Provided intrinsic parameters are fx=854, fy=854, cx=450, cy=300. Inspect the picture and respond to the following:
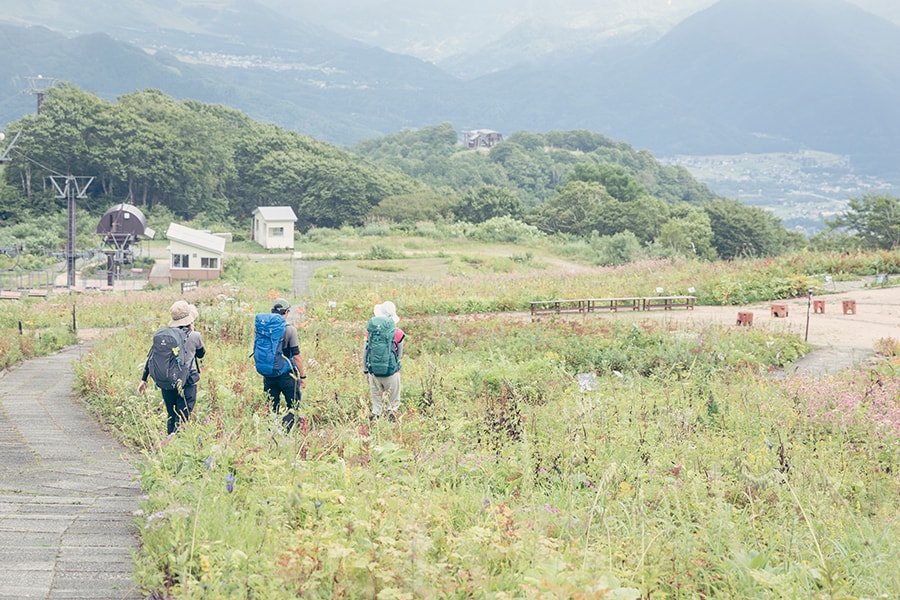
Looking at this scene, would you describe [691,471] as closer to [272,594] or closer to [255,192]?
[272,594]

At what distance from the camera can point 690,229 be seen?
53.7 m

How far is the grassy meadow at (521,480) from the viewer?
380cm

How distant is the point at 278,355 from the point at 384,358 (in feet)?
3.84

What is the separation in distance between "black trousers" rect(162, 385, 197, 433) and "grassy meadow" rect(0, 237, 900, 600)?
269 mm

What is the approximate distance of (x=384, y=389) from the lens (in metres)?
8.78

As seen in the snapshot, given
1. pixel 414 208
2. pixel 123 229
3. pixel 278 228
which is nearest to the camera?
pixel 123 229

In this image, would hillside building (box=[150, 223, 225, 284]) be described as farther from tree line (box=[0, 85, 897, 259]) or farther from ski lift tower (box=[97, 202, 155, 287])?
tree line (box=[0, 85, 897, 259])

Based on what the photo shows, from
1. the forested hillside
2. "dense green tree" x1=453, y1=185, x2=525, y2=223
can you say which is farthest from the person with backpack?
"dense green tree" x1=453, y1=185, x2=525, y2=223

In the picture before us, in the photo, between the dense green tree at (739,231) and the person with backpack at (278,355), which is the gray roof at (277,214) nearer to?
the dense green tree at (739,231)

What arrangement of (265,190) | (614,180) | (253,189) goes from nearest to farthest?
(265,190) → (253,189) → (614,180)

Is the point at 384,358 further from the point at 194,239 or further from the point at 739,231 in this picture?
the point at 739,231

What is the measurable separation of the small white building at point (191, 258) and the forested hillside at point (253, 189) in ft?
58.0

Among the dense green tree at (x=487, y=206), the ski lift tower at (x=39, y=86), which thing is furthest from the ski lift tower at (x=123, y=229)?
the ski lift tower at (x=39, y=86)

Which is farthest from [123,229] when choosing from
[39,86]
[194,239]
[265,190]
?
[39,86]
